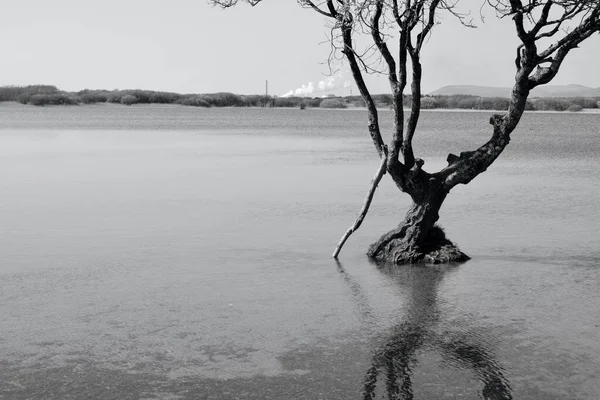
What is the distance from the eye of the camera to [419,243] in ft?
38.0

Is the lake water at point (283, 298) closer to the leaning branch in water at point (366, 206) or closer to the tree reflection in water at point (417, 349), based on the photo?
the tree reflection in water at point (417, 349)

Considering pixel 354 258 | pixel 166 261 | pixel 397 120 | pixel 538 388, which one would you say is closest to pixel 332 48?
pixel 397 120

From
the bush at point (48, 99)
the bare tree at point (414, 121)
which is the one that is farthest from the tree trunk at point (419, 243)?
the bush at point (48, 99)

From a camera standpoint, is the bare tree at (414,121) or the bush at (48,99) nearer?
the bare tree at (414,121)

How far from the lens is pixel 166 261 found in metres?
11.2

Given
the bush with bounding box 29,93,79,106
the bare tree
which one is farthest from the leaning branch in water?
the bush with bounding box 29,93,79,106

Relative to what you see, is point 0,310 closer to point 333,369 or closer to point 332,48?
point 333,369

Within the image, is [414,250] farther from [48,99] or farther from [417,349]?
[48,99]

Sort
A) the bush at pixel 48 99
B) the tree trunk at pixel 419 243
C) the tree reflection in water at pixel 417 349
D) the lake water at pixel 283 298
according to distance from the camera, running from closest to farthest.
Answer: the tree reflection in water at pixel 417 349, the lake water at pixel 283 298, the tree trunk at pixel 419 243, the bush at pixel 48 99

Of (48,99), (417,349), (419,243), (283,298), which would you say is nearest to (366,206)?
(419,243)

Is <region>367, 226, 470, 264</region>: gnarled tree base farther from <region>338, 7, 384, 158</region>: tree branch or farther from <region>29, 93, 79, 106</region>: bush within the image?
<region>29, 93, 79, 106</region>: bush

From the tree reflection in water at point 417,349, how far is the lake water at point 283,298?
0.08 feet

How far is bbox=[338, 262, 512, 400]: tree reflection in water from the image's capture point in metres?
6.69

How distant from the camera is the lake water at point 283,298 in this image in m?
6.91
